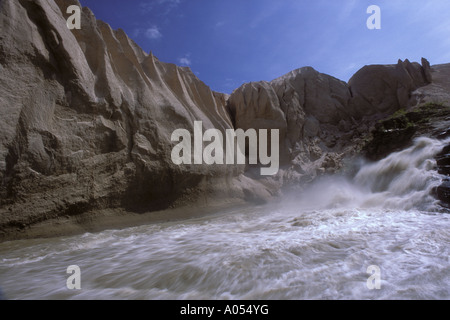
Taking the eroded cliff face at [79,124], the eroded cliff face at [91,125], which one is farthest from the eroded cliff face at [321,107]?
the eroded cliff face at [79,124]

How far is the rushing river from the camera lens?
1.78 m

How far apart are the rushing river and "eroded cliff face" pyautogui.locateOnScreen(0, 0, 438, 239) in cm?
83

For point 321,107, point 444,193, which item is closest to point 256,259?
point 444,193

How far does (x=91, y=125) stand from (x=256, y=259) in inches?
157

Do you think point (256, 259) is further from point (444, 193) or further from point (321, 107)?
point (321, 107)

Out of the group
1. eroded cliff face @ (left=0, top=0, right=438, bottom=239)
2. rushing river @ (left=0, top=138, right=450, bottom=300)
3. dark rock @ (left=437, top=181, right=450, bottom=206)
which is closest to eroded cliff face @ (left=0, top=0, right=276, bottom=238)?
eroded cliff face @ (left=0, top=0, right=438, bottom=239)

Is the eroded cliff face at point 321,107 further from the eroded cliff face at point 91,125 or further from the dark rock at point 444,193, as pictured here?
the dark rock at point 444,193

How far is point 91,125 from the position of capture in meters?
4.61

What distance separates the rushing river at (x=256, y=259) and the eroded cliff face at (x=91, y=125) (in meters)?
0.83

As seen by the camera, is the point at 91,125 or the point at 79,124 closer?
the point at 79,124

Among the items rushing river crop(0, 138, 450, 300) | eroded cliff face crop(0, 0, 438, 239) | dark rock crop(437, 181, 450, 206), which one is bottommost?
rushing river crop(0, 138, 450, 300)

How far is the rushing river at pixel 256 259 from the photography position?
5.84 feet

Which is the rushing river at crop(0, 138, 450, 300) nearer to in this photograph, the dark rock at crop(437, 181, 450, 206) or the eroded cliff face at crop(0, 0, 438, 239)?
the dark rock at crop(437, 181, 450, 206)
